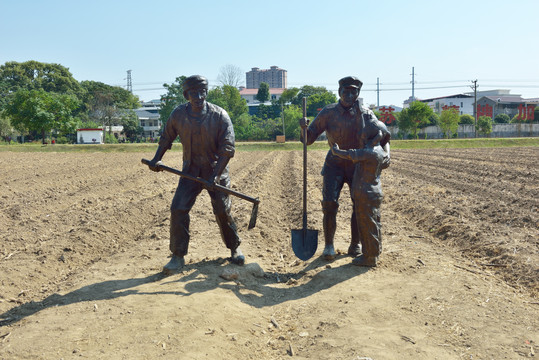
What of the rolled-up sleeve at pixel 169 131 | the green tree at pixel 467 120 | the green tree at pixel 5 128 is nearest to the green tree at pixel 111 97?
the green tree at pixel 5 128

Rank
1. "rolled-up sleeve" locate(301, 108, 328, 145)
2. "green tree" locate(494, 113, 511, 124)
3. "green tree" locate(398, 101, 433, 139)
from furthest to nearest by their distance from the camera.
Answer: "green tree" locate(494, 113, 511, 124), "green tree" locate(398, 101, 433, 139), "rolled-up sleeve" locate(301, 108, 328, 145)

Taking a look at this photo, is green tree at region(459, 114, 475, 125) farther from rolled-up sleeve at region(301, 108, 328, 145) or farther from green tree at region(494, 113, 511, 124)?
rolled-up sleeve at region(301, 108, 328, 145)

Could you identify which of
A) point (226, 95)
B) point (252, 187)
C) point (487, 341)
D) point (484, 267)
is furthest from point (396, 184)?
point (226, 95)

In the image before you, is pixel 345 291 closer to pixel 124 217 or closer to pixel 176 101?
pixel 124 217

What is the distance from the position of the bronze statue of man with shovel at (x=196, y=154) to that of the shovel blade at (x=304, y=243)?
3.34ft

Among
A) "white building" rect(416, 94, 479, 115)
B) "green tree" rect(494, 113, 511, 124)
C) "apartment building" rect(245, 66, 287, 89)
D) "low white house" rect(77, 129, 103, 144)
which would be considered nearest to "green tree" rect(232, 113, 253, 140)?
"low white house" rect(77, 129, 103, 144)

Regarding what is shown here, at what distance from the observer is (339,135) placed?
19.3ft

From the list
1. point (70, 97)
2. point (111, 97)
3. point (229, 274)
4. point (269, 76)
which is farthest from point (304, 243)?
point (269, 76)

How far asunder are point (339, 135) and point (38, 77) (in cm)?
7653

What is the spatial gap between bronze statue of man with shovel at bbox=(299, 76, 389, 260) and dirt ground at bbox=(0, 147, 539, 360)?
21.1 inches

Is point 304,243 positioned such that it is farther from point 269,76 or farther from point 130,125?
point 269,76

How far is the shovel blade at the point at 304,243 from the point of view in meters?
6.00

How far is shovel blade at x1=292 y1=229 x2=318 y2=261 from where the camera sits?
6.00 meters

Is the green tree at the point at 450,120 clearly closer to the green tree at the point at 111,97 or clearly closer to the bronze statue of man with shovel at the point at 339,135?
the green tree at the point at 111,97
